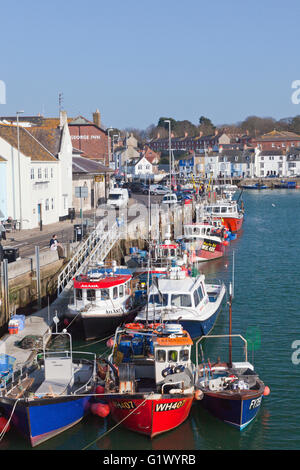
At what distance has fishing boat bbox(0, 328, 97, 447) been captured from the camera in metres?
16.4

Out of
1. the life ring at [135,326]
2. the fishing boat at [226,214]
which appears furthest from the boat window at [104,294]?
the fishing boat at [226,214]

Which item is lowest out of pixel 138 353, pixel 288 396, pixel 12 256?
pixel 288 396

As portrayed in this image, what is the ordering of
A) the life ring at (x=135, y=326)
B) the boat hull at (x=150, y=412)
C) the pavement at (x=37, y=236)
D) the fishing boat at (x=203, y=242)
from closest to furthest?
the boat hull at (x=150, y=412)
the life ring at (x=135, y=326)
the pavement at (x=37, y=236)
the fishing boat at (x=203, y=242)

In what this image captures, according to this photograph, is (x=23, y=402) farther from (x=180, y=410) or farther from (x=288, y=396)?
(x=288, y=396)

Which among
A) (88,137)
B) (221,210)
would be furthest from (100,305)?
(88,137)

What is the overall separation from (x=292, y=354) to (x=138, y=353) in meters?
6.80

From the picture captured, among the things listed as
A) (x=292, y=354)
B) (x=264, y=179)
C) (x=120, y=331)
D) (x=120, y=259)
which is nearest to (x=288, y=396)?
(x=292, y=354)

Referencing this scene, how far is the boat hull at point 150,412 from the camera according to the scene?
16.5 metres

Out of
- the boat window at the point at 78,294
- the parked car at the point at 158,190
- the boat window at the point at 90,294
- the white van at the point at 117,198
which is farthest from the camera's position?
the parked car at the point at 158,190

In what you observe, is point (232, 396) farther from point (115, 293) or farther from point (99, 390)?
point (115, 293)

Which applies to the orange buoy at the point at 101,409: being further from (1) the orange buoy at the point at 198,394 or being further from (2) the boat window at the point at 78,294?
(2) the boat window at the point at 78,294

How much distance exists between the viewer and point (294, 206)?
88062 mm

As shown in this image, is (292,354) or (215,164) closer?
(292,354)

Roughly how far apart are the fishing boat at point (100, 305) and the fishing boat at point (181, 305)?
126 cm
